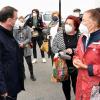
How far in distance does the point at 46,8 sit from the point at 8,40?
64.2 ft

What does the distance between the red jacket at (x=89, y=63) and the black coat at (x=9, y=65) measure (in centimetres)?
83

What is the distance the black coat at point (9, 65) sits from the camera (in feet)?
15.5

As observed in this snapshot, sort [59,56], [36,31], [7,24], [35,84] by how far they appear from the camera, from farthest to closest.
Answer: [36,31] < [35,84] < [59,56] < [7,24]

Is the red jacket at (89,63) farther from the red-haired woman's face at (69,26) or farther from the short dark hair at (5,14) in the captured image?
the red-haired woman's face at (69,26)

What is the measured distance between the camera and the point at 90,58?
4598mm

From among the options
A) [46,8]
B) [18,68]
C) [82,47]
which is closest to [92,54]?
[82,47]

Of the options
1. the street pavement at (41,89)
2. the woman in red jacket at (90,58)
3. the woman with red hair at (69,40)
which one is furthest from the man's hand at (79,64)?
the street pavement at (41,89)

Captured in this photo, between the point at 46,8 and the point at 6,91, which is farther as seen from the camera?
the point at 46,8

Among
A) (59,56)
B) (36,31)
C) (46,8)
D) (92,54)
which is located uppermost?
(92,54)

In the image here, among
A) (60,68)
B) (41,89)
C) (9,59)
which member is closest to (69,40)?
(60,68)

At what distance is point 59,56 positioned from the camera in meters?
6.33

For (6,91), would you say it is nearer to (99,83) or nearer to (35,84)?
(99,83)

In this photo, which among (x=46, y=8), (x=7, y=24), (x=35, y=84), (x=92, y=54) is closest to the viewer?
(x=92, y=54)

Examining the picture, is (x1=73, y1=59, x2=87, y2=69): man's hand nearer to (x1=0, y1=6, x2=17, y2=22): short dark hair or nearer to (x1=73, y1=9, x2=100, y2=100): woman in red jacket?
(x1=73, y1=9, x2=100, y2=100): woman in red jacket
